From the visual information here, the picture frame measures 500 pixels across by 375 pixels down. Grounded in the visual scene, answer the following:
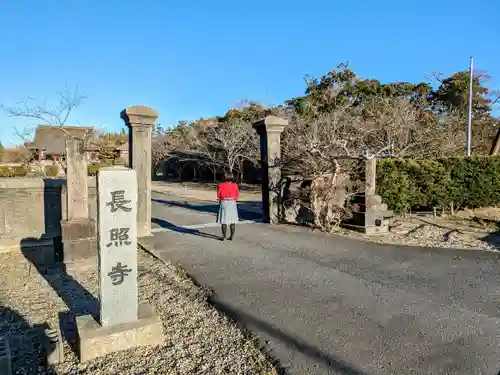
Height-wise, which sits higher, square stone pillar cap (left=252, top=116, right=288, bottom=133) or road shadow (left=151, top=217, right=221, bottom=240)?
square stone pillar cap (left=252, top=116, right=288, bottom=133)

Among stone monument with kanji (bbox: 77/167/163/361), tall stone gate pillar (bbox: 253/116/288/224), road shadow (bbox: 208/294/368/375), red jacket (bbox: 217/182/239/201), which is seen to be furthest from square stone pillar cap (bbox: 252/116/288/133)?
stone monument with kanji (bbox: 77/167/163/361)

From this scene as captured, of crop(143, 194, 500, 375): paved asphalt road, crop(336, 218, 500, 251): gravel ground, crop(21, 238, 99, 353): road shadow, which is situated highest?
crop(336, 218, 500, 251): gravel ground

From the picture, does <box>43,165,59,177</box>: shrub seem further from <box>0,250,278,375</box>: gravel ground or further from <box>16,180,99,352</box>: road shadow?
<box>0,250,278,375</box>: gravel ground

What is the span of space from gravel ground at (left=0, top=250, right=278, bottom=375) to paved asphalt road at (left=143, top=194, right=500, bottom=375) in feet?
0.91

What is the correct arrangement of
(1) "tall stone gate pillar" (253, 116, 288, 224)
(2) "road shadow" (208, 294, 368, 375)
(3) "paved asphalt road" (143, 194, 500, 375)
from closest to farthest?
1. (2) "road shadow" (208, 294, 368, 375)
2. (3) "paved asphalt road" (143, 194, 500, 375)
3. (1) "tall stone gate pillar" (253, 116, 288, 224)

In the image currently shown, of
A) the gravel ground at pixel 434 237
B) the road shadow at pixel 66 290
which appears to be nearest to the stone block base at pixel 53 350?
the road shadow at pixel 66 290

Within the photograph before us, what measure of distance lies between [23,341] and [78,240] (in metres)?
3.03

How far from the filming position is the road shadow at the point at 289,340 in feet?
9.48

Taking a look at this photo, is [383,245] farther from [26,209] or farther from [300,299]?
[26,209]

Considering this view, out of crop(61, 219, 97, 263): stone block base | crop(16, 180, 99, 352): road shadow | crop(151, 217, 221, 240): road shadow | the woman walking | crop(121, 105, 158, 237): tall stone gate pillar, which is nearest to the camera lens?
crop(16, 180, 99, 352): road shadow

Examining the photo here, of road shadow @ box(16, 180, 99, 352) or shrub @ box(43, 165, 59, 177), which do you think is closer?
road shadow @ box(16, 180, 99, 352)

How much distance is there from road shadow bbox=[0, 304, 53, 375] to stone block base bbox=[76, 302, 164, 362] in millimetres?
328

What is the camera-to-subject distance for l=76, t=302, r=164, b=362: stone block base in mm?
3170

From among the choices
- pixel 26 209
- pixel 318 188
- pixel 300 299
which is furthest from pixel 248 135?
pixel 300 299
